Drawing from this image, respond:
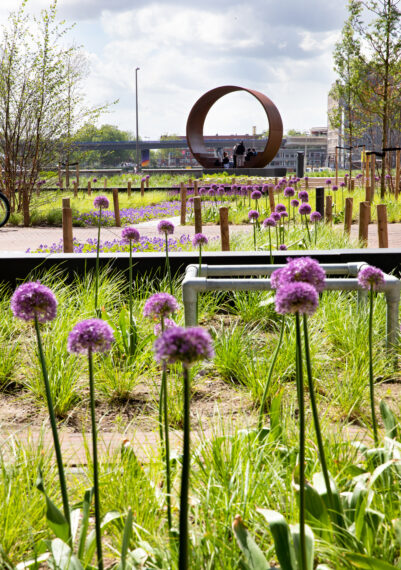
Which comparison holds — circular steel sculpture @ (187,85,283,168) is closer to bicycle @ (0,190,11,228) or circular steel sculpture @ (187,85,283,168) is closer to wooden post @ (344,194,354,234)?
bicycle @ (0,190,11,228)

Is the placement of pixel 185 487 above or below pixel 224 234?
below

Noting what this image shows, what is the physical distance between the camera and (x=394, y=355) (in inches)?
141

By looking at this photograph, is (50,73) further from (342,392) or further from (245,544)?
(245,544)

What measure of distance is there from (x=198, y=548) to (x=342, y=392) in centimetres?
153

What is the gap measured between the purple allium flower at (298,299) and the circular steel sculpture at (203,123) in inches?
1210

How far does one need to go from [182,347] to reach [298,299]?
394mm

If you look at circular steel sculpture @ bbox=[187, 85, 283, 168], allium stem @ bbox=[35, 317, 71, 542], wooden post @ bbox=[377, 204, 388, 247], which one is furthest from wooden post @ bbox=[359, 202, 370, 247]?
circular steel sculpture @ bbox=[187, 85, 283, 168]

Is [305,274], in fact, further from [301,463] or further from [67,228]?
[67,228]

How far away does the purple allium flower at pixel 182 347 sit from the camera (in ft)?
3.44

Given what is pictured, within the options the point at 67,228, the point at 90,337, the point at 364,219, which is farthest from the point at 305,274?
the point at 364,219

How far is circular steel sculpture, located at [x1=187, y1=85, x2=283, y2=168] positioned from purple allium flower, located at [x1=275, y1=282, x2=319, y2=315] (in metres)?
30.7

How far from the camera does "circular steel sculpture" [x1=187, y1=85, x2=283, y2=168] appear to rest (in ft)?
103

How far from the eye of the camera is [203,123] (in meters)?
33.3

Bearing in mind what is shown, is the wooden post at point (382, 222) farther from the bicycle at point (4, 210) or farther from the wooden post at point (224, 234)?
the bicycle at point (4, 210)
